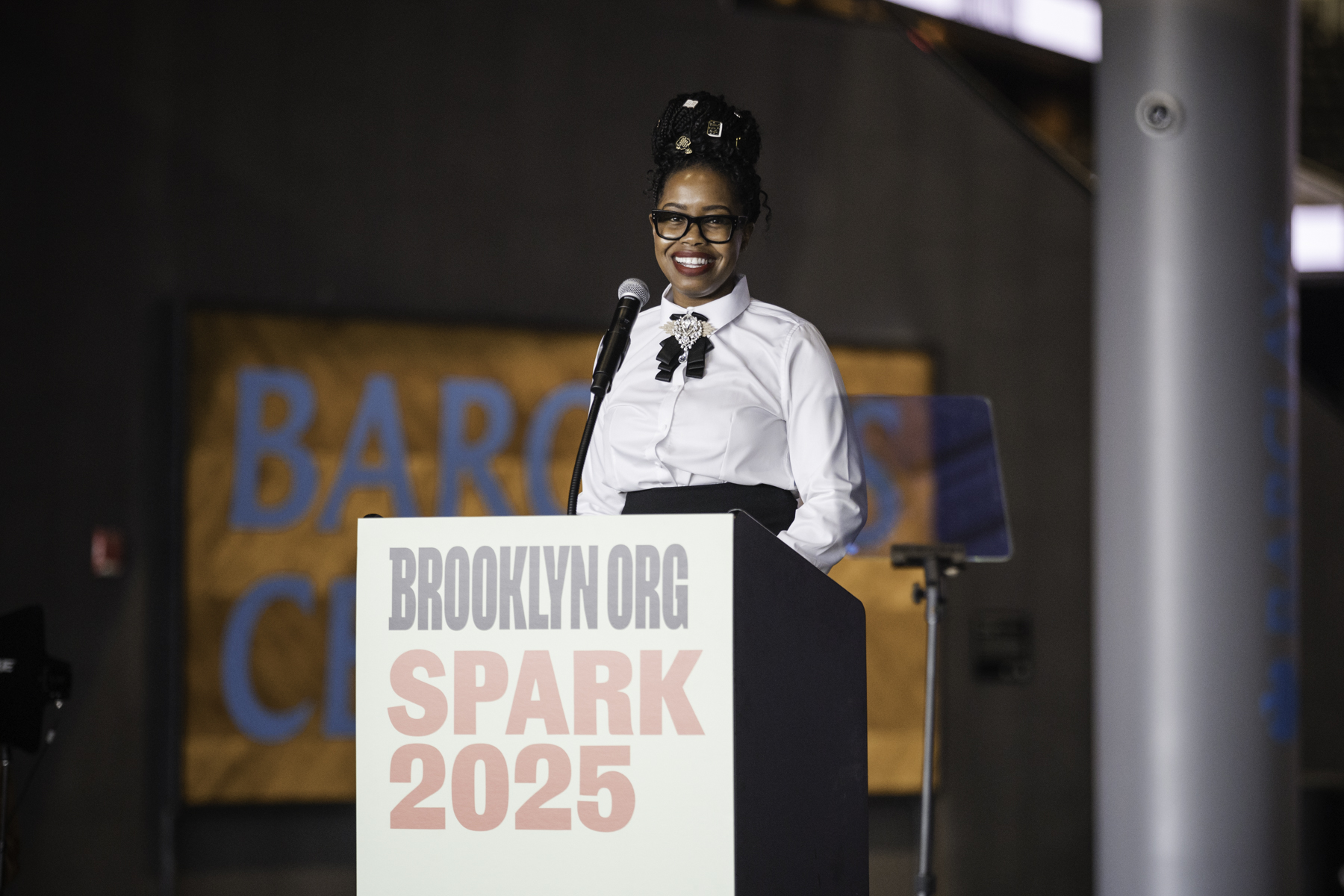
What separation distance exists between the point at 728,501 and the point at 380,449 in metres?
2.46

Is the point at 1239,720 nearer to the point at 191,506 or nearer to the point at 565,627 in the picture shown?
the point at 565,627

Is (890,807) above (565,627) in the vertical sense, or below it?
below

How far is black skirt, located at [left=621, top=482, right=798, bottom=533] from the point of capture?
5.70 feet

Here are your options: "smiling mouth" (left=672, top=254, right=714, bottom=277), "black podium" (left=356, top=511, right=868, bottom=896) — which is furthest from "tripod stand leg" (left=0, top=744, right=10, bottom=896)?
"smiling mouth" (left=672, top=254, right=714, bottom=277)

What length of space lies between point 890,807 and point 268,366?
242cm

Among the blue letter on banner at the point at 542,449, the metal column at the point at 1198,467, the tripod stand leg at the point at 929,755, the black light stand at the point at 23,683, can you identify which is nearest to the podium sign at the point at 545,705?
the black light stand at the point at 23,683

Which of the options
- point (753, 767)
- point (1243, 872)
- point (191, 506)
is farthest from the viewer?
point (191, 506)

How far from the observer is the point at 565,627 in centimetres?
148

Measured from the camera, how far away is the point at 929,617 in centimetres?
280

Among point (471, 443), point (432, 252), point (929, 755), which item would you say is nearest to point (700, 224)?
point (929, 755)

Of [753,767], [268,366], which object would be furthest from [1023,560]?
[753,767]

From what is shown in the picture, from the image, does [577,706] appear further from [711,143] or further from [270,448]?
[270,448]

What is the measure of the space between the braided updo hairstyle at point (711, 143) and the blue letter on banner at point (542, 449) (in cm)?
231

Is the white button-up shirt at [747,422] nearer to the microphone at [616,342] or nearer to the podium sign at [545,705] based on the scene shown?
the microphone at [616,342]
